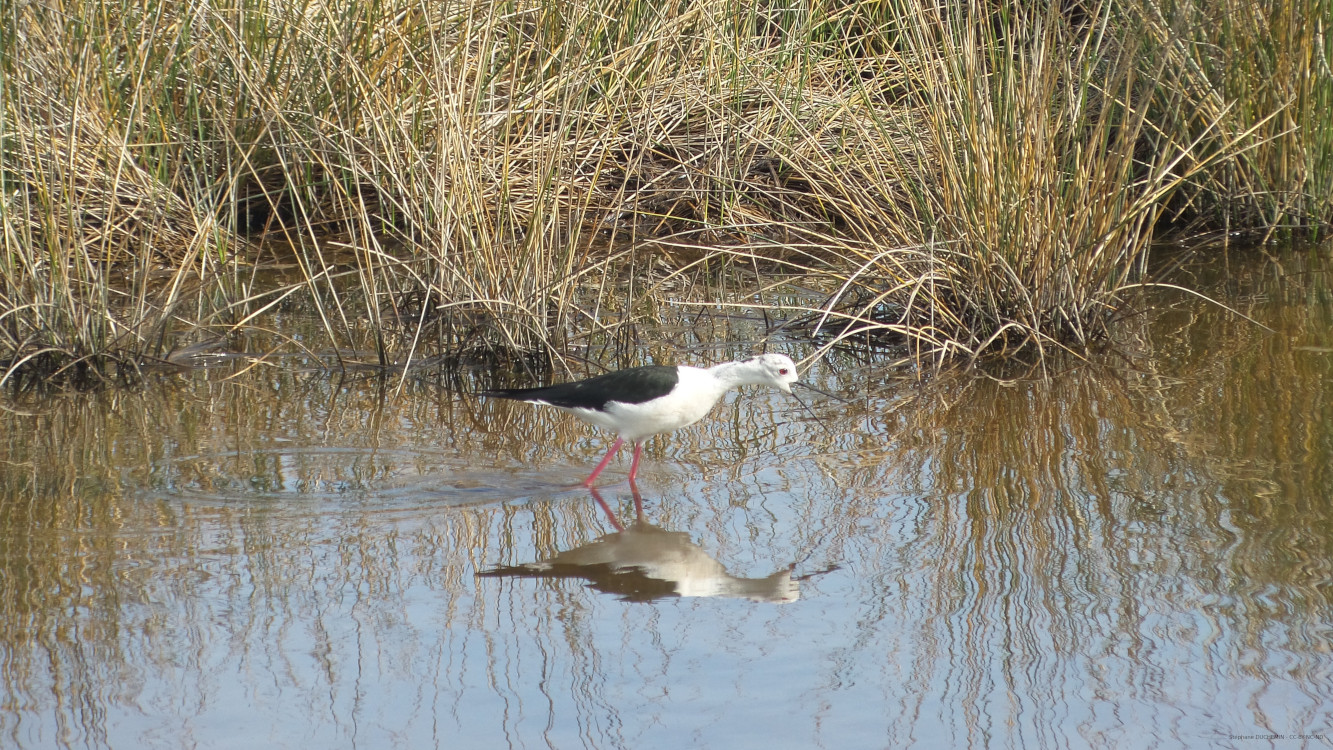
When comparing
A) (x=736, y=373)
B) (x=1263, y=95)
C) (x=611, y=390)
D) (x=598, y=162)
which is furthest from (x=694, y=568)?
(x=1263, y=95)

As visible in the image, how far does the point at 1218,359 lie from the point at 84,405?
4.19m

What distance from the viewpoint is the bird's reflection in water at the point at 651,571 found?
136 inches

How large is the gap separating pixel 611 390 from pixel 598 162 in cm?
218

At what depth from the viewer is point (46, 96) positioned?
621cm

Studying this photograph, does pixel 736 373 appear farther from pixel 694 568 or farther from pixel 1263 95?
pixel 1263 95

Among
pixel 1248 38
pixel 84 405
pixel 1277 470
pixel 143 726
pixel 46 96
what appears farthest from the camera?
pixel 1248 38

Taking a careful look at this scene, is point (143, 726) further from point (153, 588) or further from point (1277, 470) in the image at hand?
point (1277, 470)

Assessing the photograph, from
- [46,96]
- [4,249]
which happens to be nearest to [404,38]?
[46,96]

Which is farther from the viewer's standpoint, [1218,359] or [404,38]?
[404,38]

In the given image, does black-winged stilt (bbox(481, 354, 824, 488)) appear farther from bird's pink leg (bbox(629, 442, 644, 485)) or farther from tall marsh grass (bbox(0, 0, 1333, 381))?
tall marsh grass (bbox(0, 0, 1333, 381))

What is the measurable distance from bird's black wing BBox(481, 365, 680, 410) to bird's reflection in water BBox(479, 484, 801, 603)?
474 millimetres

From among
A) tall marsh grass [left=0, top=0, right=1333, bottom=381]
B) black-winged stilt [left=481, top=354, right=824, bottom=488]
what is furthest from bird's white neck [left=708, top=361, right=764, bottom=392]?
tall marsh grass [left=0, top=0, right=1333, bottom=381]

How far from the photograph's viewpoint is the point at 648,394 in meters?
4.28

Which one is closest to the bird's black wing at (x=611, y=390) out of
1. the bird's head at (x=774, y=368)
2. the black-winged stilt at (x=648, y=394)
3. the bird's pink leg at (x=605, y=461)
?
the black-winged stilt at (x=648, y=394)
